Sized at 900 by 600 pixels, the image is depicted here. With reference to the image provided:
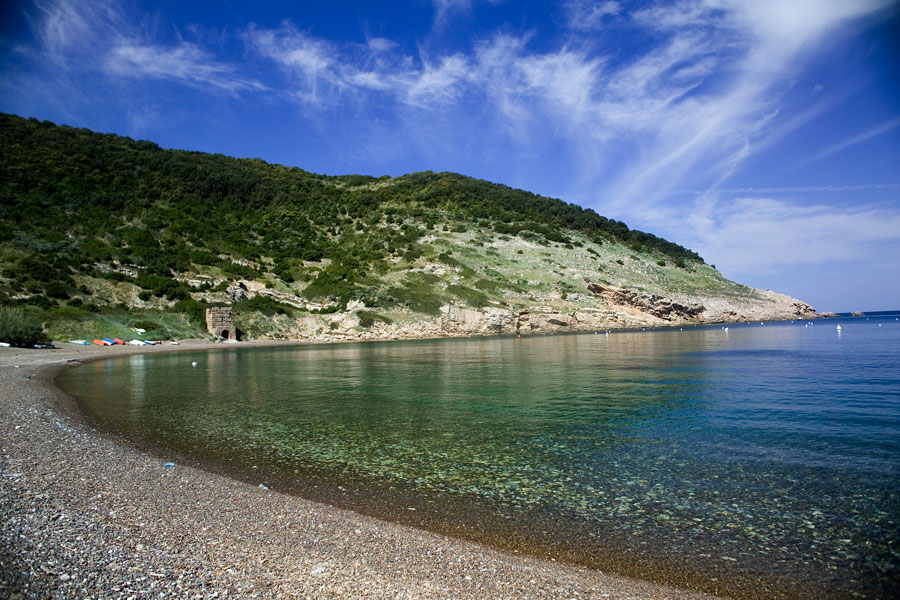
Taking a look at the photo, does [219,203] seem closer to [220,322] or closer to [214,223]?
[214,223]

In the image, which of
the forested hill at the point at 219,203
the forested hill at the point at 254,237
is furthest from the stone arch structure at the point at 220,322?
the forested hill at the point at 219,203

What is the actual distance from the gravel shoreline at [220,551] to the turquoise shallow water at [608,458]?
71cm

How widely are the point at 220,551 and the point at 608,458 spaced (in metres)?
6.55

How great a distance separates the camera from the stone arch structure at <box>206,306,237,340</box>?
5147 cm

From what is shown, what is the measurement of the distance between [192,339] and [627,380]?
45.1m

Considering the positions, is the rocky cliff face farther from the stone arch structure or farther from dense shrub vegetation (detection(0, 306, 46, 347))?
dense shrub vegetation (detection(0, 306, 46, 347))

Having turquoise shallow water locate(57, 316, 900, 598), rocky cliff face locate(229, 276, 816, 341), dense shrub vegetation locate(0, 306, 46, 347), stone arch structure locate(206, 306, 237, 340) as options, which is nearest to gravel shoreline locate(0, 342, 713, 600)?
turquoise shallow water locate(57, 316, 900, 598)

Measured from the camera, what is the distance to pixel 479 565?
16.0 feet

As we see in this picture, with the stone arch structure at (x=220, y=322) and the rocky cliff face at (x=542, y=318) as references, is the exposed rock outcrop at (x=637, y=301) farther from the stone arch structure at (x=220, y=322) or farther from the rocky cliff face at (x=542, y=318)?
the stone arch structure at (x=220, y=322)

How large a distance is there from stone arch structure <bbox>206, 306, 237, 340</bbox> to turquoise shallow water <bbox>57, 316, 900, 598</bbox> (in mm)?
32320

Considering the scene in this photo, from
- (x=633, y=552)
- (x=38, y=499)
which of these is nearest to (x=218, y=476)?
(x=38, y=499)

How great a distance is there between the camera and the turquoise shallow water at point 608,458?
5375mm

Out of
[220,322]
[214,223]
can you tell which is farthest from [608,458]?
[214,223]

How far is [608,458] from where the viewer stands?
886cm
